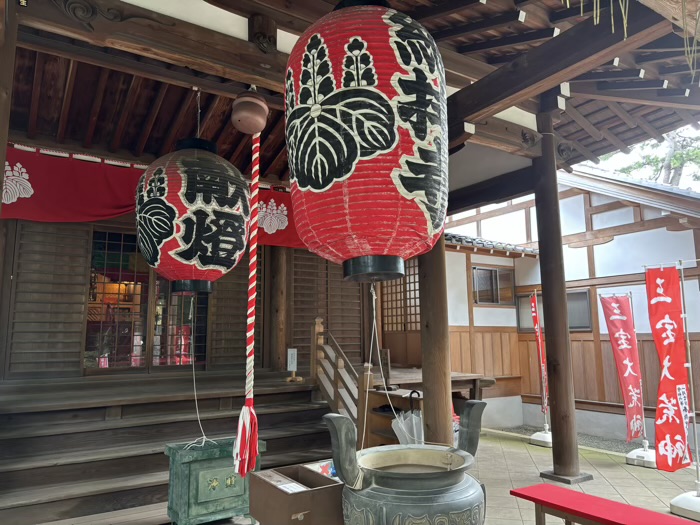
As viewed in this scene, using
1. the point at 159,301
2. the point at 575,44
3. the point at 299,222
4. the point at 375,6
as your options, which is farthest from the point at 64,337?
the point at 575,44

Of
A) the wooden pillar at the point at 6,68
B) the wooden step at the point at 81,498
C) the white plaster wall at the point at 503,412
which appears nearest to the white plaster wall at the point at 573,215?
the white plaster wall at the point at 503,412

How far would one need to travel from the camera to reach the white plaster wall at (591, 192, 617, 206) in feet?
32.4

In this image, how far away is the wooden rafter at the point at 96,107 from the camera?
199 inches

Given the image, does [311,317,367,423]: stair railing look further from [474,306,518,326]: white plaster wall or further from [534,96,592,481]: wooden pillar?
[474,306,518,326]: white plaster wall

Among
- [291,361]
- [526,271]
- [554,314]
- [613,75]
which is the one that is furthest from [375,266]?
[526,271]

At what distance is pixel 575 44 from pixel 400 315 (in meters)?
7.72

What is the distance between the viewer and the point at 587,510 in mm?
3014

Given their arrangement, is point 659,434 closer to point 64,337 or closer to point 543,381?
point 543,381

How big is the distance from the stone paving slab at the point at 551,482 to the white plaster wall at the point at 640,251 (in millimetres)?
3674

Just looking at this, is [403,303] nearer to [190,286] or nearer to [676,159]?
[190,286]

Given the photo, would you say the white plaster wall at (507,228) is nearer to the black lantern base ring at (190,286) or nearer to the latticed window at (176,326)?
the latticed window at (176,326)

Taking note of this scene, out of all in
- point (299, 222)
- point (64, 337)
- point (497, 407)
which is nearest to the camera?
point (299, 222)

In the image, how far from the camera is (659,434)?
598cm

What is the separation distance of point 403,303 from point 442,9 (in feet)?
23.9
